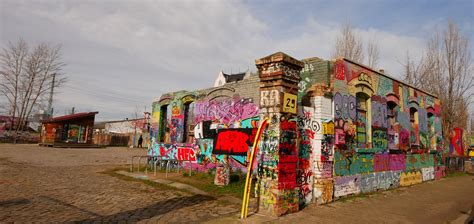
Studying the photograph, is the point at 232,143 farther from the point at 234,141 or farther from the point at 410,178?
the point at 410,178

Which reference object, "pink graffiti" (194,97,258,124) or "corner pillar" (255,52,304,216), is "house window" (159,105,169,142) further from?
"corner pillar" (255,52,304,216)

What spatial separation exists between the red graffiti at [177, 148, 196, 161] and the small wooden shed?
2093 centimetres

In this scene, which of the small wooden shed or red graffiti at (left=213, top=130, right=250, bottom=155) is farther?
the small wooden shed

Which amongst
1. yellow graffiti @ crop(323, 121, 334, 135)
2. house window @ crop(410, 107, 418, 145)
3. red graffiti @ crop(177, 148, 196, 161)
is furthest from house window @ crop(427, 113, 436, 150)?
red graffiti @ crop(177, 148, 196, 161)

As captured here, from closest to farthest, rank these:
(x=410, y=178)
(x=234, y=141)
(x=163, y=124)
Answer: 1. (x=234, y=141)
2. (x=410, y=178)
3. (x=163, y=124)

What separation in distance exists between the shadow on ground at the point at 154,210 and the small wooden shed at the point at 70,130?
26028mm

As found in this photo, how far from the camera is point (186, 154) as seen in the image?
12.0 metres

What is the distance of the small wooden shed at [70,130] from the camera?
28.6 meters

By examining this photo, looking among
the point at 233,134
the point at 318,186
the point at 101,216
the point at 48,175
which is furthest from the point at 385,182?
the point at 48,175

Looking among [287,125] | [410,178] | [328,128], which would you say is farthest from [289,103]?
[410,178]

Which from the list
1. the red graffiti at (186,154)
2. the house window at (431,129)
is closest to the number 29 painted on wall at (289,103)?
the red graffiti at (186,154)

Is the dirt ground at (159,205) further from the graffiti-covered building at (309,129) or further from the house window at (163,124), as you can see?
the house window at (163,124)

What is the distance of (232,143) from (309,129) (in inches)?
152

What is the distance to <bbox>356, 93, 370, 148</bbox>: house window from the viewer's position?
29.1 feet
